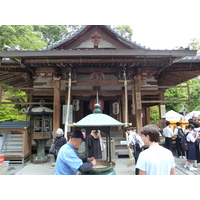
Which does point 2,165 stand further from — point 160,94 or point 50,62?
point 160,94

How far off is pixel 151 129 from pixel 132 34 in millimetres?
25363

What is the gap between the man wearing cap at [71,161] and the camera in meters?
2.11

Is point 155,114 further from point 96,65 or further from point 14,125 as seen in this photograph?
point 14,125

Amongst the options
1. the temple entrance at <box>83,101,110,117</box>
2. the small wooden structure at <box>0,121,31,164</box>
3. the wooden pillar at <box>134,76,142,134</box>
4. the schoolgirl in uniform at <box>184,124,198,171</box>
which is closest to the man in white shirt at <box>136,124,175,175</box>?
the schoolgirl in uniform at <box>184,124,198,171</box>

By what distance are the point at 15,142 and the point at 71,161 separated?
5.43 metres

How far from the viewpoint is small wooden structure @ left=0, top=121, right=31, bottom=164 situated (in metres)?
6.01

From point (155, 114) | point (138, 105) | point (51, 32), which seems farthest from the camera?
point (51, 32)

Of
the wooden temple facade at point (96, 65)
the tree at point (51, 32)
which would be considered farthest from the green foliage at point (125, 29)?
the wooden temple facade at point (96, 65)

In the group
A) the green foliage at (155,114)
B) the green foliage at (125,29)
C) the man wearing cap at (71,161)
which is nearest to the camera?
the man wearing cap at (71,161)

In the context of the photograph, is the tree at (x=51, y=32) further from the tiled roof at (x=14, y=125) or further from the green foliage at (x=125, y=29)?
the tiled roof at (x=14, y=125)

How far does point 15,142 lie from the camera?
248 inches

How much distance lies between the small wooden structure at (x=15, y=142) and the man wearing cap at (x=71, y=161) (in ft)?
15.6

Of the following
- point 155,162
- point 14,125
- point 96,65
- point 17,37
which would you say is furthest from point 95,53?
point 17,37

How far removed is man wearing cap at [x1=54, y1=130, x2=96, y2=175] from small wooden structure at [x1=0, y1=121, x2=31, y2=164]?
4.75 metres
